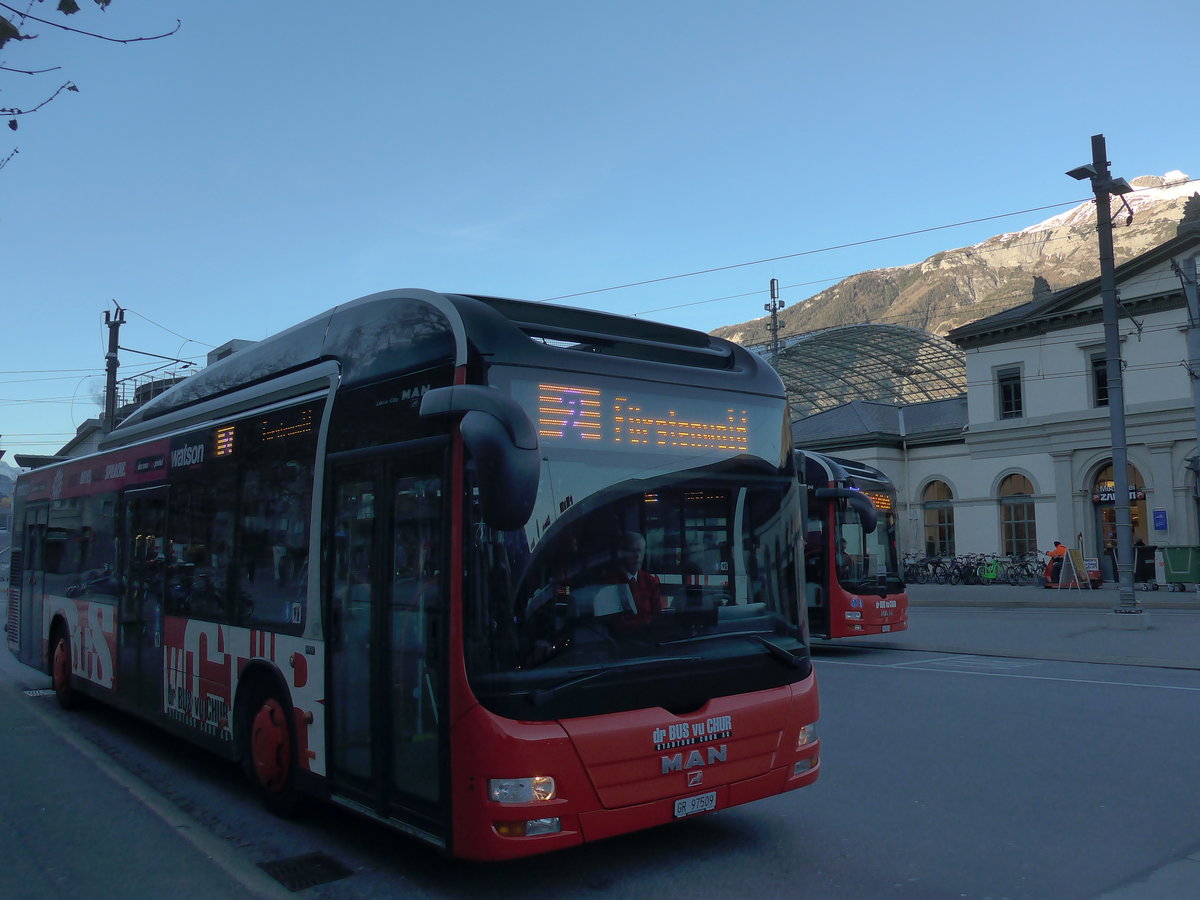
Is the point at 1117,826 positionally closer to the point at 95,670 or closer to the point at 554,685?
the point at 554,685

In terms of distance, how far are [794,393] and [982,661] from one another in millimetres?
38880

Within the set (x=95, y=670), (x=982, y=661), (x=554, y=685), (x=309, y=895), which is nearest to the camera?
(x=554, y=685)

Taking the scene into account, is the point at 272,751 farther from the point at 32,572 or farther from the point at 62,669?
the point at 32,572

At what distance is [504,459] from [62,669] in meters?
9.08

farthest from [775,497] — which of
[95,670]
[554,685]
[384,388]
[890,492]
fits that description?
[890,492]

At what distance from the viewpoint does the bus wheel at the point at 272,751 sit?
601 cm

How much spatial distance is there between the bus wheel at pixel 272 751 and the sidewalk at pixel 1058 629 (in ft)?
38.6

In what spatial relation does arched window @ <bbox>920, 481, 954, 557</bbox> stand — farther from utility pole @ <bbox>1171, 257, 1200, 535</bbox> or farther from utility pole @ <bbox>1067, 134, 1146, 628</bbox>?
utility pole @ <bbox>1067, 134, 1146, 628</bbox>

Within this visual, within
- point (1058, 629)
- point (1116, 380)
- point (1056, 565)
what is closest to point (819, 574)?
point (1058, 629)

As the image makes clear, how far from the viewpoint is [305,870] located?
17.5 ft

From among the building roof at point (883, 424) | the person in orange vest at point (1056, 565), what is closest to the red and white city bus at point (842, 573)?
the person in orange vest at point (1056, 565)

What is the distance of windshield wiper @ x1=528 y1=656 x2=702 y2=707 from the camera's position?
176 inches

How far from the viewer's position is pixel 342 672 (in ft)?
17.9

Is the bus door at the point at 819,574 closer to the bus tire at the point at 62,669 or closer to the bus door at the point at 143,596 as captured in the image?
the bus door at the point at 143,596
